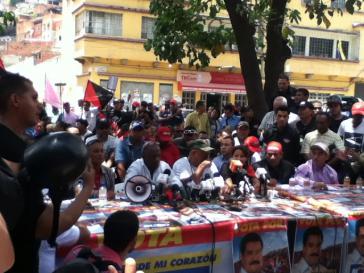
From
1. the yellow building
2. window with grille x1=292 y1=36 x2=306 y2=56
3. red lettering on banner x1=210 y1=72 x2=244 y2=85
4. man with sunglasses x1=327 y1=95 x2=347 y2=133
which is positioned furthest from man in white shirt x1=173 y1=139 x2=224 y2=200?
window with grille x1=292 y1=36 x2=306 y2=56

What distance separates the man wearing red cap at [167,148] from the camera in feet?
22.9

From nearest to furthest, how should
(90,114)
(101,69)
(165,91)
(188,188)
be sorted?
(188,188)
(90,114)
(101,69)
(165,91)

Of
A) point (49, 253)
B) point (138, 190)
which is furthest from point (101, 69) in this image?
point (49, 253)

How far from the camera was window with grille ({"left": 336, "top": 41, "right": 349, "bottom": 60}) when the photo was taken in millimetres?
32031

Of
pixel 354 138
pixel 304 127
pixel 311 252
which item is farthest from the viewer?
pixel 304 127

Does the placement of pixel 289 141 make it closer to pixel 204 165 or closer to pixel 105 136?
pixel 204 165

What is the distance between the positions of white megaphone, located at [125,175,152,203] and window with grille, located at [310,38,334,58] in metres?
29.3

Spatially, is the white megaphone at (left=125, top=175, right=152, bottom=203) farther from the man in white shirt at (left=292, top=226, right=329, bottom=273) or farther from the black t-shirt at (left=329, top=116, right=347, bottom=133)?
the black t-shirt at (left=329, top=116, right=347, bottom=133)

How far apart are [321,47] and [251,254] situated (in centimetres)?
2995

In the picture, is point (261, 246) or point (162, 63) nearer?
point (261, 246)

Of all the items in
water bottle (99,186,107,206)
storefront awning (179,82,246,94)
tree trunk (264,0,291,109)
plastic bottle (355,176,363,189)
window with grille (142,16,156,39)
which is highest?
window with grille (142,16,156,39)

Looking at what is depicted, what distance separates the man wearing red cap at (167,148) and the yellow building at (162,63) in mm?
19069

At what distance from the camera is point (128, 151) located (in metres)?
6.76

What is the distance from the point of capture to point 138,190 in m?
4.24
